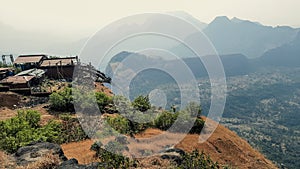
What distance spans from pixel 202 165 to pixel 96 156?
544 centimetres

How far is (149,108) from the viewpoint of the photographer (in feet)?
72.8

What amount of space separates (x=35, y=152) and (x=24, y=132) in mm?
4994

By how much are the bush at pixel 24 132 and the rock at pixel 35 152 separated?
2361 millimetres

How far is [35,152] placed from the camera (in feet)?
35.6

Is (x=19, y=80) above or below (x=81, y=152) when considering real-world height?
above

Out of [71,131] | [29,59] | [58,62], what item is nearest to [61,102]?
[71,131]

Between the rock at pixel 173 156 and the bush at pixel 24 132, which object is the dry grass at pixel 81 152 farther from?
the rock at pixel 173 156

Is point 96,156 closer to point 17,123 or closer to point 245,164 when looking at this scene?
point 17,123

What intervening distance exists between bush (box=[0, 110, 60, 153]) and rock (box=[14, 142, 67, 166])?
236 cm

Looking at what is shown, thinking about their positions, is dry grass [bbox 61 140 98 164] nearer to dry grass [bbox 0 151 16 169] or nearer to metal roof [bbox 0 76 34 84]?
dry grass [bbox 0 151 16 169]

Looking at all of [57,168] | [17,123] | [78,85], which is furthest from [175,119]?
[78,85]

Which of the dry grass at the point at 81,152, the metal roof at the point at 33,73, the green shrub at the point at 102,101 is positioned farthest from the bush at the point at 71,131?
the metal roof at the point at 33,73

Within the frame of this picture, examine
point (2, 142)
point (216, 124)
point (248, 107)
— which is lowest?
point (248, 107)

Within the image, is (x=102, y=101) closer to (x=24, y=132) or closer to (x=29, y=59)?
(x=24, y=132)
